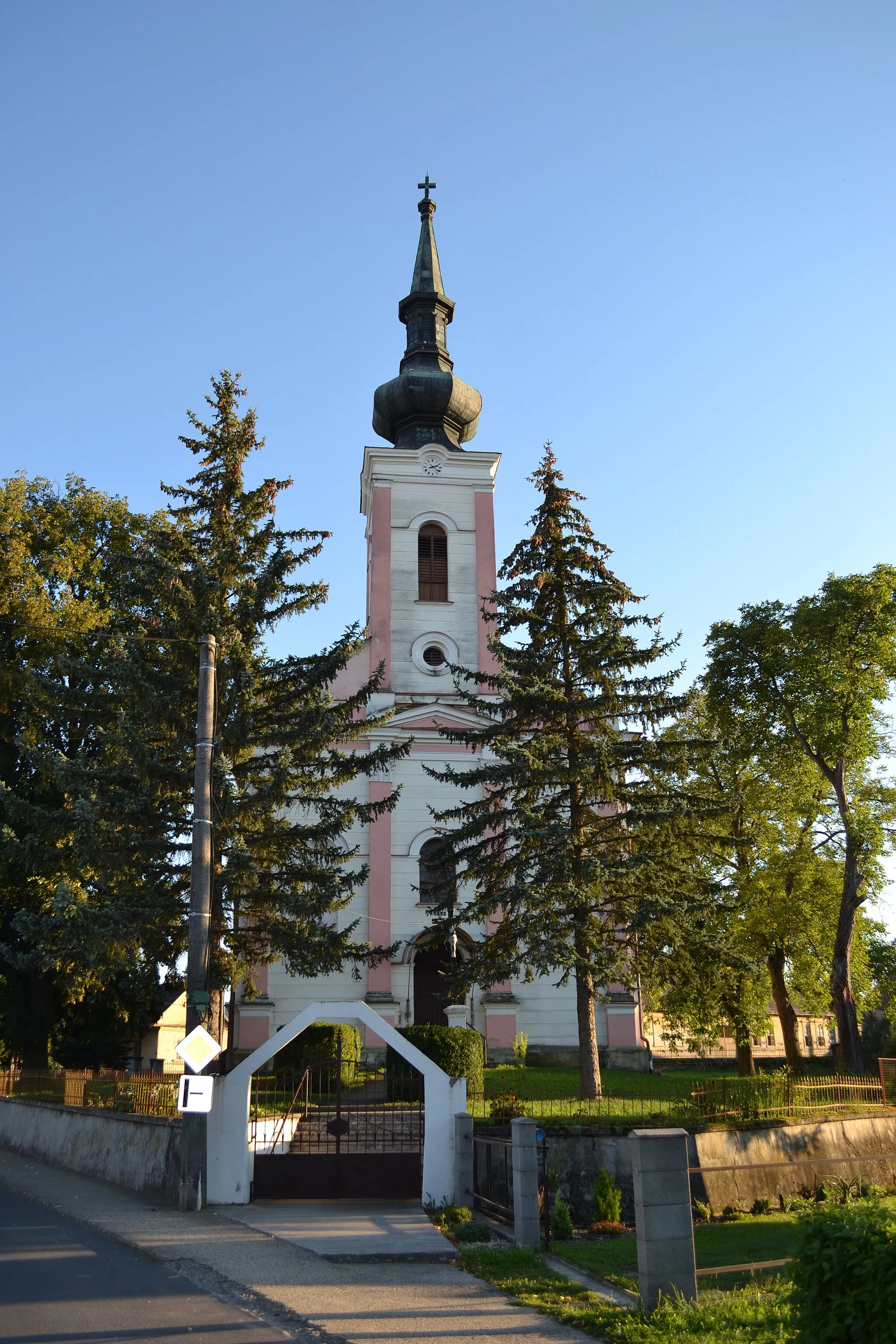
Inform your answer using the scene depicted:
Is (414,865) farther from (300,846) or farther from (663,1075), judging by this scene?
(300,846)

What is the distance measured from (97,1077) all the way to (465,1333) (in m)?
10.5

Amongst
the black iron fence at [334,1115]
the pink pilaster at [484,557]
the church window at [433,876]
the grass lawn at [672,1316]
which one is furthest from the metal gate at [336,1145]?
the pink pilaster at [484,557]

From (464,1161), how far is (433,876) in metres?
14.0

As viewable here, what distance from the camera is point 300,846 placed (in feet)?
60.1

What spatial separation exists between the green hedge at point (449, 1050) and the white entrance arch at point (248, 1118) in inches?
199

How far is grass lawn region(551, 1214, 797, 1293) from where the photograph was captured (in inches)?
414

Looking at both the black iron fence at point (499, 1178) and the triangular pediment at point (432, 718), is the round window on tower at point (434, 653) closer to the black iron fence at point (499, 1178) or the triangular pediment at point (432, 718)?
the triangular pediment at point (432, 718)

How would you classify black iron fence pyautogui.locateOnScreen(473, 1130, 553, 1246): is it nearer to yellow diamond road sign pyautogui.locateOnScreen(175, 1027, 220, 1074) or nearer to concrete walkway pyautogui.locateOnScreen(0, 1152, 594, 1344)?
concrete walkway pyautogui.locateOnScreen(0, 1152, 594, 1344)

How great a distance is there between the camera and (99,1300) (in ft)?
28.6

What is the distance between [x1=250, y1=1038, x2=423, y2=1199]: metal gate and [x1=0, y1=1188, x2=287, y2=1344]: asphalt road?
324 cm

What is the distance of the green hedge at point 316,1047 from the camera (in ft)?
73.4

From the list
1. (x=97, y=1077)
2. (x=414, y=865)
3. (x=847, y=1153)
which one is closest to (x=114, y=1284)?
(x=97, y=1077)

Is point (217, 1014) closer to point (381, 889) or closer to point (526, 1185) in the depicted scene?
point (526, 1185)

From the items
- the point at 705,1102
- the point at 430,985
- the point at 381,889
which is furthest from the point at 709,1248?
the point at 381,889
